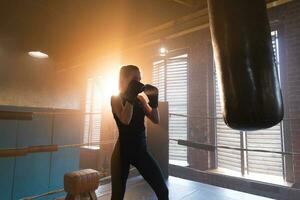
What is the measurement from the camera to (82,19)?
2.54 metres

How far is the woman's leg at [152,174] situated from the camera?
62.5 inches

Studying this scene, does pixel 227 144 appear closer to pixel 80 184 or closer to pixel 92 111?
pixel 80 184

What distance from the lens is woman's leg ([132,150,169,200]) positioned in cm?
159

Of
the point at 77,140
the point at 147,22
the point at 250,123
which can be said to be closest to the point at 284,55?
the point at 147,22

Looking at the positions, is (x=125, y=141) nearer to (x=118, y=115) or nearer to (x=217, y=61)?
(x=118, y=115)

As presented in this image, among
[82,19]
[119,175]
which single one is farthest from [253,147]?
[82,19]

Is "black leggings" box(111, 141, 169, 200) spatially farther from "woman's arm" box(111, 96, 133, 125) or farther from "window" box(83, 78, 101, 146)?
"window" box(83, 78, 101, 146)

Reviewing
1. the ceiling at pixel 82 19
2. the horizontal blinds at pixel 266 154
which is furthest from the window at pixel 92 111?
the horizontal blinds at pixel 266 154

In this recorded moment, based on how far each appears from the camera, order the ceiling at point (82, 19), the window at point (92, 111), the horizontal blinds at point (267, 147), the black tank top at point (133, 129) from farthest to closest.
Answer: the window at point (92, 111)
the horizontal blinds at point (267, 147)
the ceiling at point (82, 19)
the black tank top at point (133, 129)

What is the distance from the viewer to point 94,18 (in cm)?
249

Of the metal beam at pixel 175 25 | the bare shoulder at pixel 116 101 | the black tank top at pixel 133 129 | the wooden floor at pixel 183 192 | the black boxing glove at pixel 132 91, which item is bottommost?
the wooden floor at pixel 183 192

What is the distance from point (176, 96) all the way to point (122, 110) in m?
3.03

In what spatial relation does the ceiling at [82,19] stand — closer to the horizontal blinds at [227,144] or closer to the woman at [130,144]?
the woman at [130,144]

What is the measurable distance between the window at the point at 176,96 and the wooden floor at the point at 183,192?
157 centimetres
